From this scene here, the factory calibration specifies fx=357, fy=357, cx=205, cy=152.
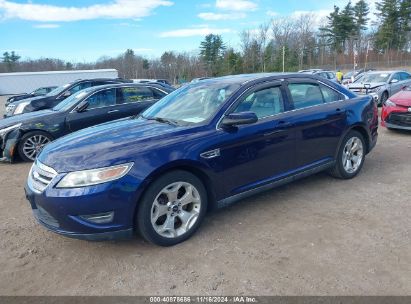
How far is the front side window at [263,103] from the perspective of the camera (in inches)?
163

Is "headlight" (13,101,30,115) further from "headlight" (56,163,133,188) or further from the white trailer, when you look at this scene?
the white trailer

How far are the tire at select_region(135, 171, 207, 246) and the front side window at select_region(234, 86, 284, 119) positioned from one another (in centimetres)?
107

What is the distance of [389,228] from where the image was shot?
376 cm

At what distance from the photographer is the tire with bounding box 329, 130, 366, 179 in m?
5.14

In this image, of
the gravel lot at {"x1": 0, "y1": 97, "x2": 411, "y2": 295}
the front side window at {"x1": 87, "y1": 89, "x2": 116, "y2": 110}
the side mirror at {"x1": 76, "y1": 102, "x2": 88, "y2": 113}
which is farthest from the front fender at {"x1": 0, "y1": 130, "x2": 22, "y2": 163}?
the gravel lot at {"x1": 0, "y1": 97, "x2": 411, "y2": 295}

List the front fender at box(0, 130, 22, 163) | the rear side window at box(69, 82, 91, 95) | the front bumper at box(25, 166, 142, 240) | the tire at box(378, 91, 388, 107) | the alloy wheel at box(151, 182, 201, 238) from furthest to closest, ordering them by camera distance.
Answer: the tire at box(378, 91, 388, 107), the rear side window at box(69, 82, 91, 95), the front fender at box(0, 130, 22, 163), the alloy wheel at box(151, 182, 201, 238), the front bumper at box(25, 166, 142, 240)

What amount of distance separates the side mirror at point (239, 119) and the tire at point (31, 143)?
528 cm

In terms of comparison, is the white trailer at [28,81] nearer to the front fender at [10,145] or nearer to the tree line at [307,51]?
the tree line at [307,51]

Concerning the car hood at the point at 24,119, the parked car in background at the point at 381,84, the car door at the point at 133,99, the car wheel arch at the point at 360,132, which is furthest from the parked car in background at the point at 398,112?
the car hood at the point at 24,119

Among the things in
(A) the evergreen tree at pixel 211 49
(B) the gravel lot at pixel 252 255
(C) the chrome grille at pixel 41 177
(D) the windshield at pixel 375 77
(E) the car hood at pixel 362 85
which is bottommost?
(B) the gravel lot at pixel 252 255

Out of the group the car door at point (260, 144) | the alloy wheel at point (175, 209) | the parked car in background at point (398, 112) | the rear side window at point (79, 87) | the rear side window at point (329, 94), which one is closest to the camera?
the alloy wheel at point (175, 209)

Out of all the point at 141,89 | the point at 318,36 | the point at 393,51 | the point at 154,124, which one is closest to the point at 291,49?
the point at 318,36

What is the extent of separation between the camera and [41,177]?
3465 millimetres

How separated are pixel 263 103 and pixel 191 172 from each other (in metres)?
1.33
